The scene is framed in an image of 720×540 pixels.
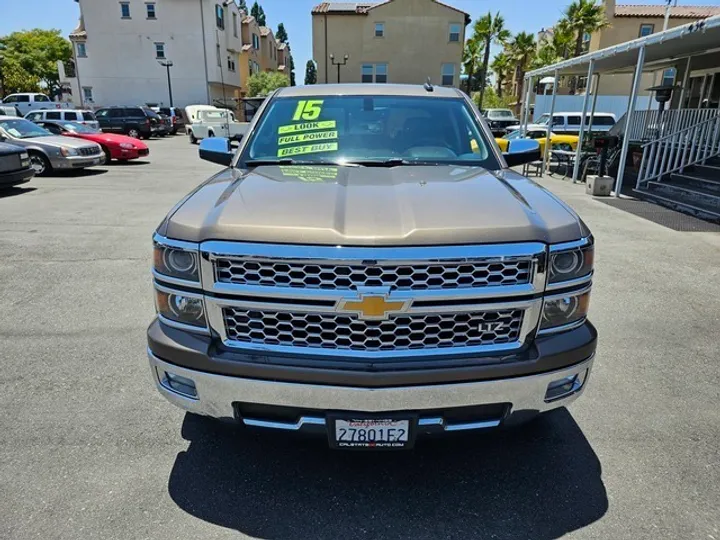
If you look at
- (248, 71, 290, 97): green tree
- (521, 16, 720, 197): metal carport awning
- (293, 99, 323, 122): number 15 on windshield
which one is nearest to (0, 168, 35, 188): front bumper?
(293, 99, 323, 122): number 15 on windshield

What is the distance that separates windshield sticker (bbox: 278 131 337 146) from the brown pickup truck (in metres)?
1.25

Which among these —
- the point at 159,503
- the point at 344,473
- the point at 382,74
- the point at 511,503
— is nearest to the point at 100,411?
the point at 159,503

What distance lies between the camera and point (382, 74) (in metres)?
40.5

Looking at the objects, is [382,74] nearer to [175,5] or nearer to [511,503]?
[175,5]

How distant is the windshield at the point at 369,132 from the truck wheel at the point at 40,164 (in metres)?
11.8

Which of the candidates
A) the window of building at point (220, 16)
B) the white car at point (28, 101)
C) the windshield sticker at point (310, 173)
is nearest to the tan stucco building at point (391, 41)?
the window of building at point (220, 16)

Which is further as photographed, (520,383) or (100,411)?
(100,411)

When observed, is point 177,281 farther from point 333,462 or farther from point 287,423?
point 333,462

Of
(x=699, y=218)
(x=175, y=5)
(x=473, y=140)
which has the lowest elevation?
(x=699, y=218)

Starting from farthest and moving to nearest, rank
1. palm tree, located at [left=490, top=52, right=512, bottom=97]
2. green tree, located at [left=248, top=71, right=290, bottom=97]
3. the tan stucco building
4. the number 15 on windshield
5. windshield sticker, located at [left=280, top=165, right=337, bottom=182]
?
palm tree, located at [left=490, top=52, right=512, bottom=97] → green tree, located at [left=248, top=71, right=290, bottom=97] → the tan stucco building → the number 15 on windshield → windshield sticker, located at [left=280, top=165, right=337, bottom=182]

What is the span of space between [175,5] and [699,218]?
136ft

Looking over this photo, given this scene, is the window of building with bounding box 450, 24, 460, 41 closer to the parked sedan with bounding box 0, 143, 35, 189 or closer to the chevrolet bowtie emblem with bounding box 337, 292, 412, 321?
the parked sedan with bounding box 0, 143, 35, 189

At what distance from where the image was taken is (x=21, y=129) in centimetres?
1324

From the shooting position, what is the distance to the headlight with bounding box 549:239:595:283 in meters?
2.17
